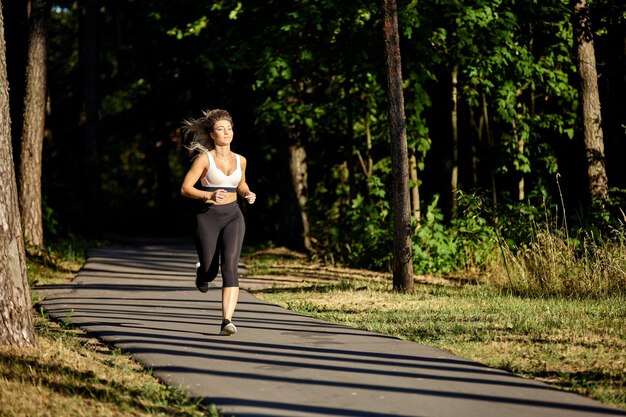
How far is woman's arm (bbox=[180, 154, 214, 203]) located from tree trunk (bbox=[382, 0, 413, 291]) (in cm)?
466

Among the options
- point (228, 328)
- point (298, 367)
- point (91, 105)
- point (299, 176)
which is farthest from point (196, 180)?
point (91, 105)

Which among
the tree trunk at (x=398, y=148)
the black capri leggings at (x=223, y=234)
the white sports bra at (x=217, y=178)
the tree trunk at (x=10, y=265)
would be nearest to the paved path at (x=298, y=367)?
the black capri leggings at (x=223, y=234)

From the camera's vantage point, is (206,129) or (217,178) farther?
(206,129)

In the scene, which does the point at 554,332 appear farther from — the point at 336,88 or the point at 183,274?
the point at 336,88

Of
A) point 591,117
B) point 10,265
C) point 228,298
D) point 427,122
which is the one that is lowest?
point 228,298

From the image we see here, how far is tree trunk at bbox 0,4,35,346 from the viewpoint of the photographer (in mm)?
8297

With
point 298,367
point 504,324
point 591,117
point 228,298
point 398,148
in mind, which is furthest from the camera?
point 591,117

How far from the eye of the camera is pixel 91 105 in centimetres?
3031

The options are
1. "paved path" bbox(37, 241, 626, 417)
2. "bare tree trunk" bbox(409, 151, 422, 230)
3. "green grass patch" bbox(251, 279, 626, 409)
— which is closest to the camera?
"paved path" bbox(37, 241, 626, 417)

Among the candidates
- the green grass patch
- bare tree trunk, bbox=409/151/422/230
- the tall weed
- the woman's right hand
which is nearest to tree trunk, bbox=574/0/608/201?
the tall weed

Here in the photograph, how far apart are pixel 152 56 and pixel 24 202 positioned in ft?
45.9

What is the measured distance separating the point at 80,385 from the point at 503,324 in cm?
460

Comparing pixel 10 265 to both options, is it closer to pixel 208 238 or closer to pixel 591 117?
pixel 208 238

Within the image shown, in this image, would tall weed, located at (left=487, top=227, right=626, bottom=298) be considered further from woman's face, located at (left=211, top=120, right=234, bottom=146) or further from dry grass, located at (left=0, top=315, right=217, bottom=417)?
dry grass, located at (left=0, top=315, right=217, bottom=417)
